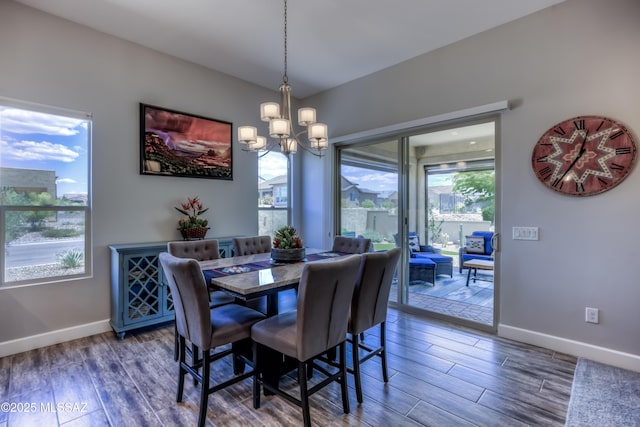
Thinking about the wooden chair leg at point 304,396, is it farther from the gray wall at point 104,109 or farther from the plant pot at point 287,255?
the gray wall at point 104,109

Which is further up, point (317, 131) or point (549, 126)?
point (549, 126)

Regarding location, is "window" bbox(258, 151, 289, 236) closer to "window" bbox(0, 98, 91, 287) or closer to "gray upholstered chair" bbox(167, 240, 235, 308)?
"gray upholstered chair" bbox(167, 240, 235, 308)

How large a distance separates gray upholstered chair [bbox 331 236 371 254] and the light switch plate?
1.49m

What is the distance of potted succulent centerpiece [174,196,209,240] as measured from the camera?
3.74 metres

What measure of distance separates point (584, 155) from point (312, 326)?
283cm

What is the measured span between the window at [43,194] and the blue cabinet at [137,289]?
1.42 ft

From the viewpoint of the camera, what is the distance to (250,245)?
338cm

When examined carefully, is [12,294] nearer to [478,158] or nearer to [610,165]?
[478,158]

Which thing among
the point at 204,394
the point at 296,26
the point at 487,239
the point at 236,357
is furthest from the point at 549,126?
the point at 204,394

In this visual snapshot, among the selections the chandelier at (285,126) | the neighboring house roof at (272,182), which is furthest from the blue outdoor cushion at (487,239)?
the neighboring house roof at (272,182)

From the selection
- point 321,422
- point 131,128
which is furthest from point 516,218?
point 131,128

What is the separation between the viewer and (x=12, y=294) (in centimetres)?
284

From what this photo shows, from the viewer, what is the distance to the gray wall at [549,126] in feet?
8.44

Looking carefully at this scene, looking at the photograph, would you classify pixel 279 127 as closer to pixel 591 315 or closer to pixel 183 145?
pixel 183 145
